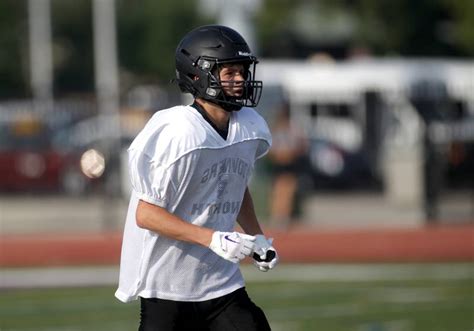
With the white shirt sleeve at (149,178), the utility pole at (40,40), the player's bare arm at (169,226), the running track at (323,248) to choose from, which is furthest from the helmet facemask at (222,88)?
the utility pole at (40,40)

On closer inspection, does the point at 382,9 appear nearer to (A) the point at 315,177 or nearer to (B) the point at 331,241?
(A) the point at 315,177

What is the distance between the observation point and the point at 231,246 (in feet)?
17.0

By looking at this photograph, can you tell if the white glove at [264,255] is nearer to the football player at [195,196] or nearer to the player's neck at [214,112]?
the football player at [195,196]

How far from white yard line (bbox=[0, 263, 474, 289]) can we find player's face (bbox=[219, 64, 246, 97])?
24.7ft

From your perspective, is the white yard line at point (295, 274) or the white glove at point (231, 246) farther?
the white yard line at point (295, 274)

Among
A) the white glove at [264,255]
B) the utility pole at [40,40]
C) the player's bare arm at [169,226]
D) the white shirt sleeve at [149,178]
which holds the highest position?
the white shirt sleeve at [149,178]

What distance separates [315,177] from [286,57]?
2087 centimetres

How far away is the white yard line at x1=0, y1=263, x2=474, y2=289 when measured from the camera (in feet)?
43.0

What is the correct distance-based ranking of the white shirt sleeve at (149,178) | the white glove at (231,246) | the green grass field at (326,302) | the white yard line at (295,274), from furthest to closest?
1. the white yard line at (295,274)
2. the green grass field at (326,302)
3. the white shirt sleeve at (149,178)
4. the white glove at (231,246)

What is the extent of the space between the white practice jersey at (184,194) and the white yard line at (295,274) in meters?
7.36

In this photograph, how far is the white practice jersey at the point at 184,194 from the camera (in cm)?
535

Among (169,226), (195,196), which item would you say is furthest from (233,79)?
(169,226)

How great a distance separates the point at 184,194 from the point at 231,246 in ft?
1.42

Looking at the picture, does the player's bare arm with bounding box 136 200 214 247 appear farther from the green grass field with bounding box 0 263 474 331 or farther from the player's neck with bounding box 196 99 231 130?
the green grass field with bounding box 0 263 474 331
